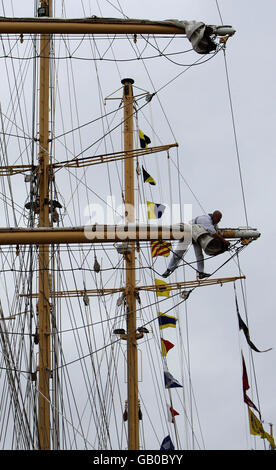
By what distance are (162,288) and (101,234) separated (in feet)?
28.9

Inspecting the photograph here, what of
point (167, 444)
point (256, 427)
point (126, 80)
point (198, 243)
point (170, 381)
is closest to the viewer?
point (198, 243)

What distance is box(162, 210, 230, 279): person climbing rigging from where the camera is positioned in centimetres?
1819

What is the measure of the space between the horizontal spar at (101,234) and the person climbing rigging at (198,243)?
157 millimetres

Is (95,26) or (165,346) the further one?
(165,346)

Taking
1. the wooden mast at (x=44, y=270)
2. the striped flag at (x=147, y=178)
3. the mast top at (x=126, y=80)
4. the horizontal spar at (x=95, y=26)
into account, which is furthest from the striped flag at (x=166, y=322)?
the horizontal spar at (x=95, y=26)

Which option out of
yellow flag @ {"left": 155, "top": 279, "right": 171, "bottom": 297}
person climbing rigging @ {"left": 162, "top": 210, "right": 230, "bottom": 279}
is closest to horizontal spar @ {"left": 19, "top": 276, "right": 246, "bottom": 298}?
yellow flag @ {"left": 155, "top": 279, "right": 171, "bottom": 297}

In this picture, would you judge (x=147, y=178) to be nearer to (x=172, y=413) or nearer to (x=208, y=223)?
(x=172, y=413)

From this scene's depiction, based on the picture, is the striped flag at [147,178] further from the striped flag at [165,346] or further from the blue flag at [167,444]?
the blue flag at [167,444]

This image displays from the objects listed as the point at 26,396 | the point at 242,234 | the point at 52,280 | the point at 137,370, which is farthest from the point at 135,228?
the point at 137,370

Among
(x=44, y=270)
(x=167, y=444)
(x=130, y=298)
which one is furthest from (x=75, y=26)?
(x=167, y=444)

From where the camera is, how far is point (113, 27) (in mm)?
19438

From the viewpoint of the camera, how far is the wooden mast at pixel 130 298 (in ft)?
83.7

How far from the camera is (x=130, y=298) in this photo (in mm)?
27000
